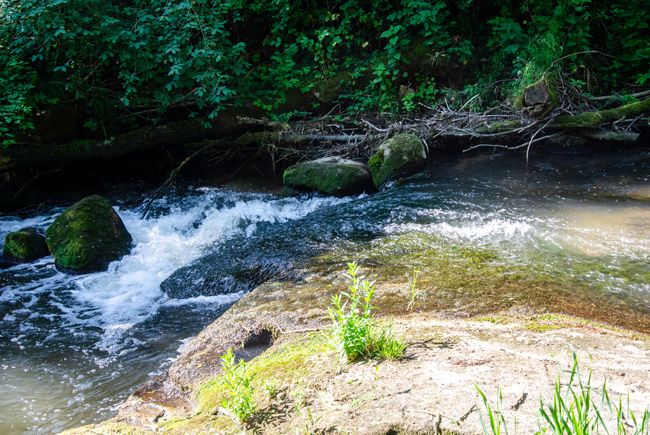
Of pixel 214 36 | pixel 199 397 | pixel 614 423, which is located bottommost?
pixel 199 397

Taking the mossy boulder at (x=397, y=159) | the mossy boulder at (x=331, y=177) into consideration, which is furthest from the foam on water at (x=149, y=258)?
the mossy boulder at (x=397, y=159)

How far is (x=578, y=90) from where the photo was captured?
354 inches

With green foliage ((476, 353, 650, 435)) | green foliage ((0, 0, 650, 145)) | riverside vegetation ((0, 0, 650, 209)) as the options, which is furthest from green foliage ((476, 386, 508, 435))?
green foliage ((0, 0, 650, 145))

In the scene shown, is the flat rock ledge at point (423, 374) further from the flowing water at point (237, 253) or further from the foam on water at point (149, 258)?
the foam on water at point (149, 258)

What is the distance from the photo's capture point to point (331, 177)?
26.9 feet

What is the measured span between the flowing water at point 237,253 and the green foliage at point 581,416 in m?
2.25

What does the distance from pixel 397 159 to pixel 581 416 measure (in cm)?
665

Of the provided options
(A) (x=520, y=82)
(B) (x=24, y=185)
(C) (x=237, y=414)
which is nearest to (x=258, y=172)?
(B) (x=24, y=185)

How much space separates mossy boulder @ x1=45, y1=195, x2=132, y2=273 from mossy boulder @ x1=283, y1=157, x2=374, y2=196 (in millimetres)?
2741

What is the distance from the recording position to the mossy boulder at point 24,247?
23.2 feet

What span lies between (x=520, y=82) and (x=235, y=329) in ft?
23.3

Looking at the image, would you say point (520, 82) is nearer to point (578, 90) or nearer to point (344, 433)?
point (578, 90)

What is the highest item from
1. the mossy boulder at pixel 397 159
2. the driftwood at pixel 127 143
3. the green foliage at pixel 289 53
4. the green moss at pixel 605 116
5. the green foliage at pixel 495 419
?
the green foliage at pixel 289 53

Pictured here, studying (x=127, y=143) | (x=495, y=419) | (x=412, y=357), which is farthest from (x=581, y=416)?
(x=127, y=143)
